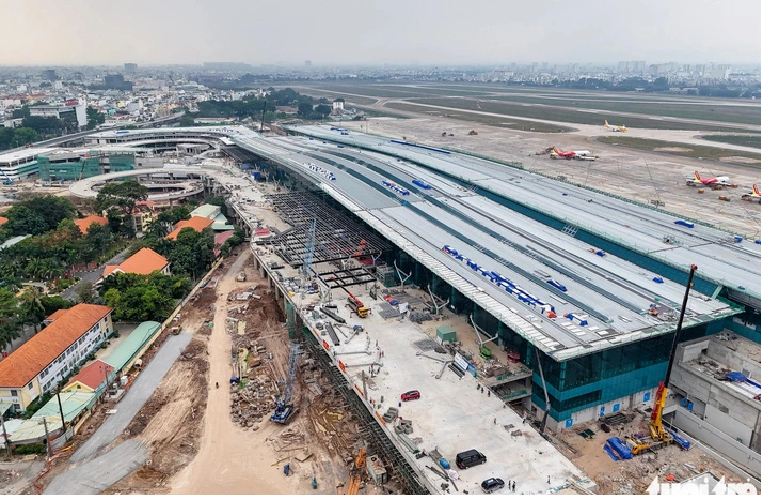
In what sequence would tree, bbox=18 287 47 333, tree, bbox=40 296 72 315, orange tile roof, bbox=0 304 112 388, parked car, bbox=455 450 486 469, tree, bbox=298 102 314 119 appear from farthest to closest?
tree, bbox=298 102 314 119 < tree, bbox=40 296 72 315 < tree, bbox=18 287 47 333 < orange tile roof, bbox=0 304 112 388 < parked car, bbox=455 450 486 469

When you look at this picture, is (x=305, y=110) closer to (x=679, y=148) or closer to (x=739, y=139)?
(x=679, y=148)

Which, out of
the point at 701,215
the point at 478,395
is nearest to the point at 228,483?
the point at 478,395

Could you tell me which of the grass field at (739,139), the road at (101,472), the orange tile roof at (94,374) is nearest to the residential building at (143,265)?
the orange tile roof at (94,374)

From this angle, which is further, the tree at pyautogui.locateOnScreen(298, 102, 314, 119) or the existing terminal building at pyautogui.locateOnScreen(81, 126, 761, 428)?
the tree at pyautogui.locateOnScreen(298, 102, 314, 119)

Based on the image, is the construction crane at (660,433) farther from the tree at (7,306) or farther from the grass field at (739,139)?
the grass field at (739,139)

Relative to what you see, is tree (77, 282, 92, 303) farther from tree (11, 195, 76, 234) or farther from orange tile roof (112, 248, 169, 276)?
tree (11, 195, 76, 234)

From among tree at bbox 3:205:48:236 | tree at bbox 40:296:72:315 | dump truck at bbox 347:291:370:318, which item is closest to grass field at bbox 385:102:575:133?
tree at bbox 3:205:48:236

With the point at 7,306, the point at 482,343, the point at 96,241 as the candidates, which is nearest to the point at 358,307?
the point at 482,343
